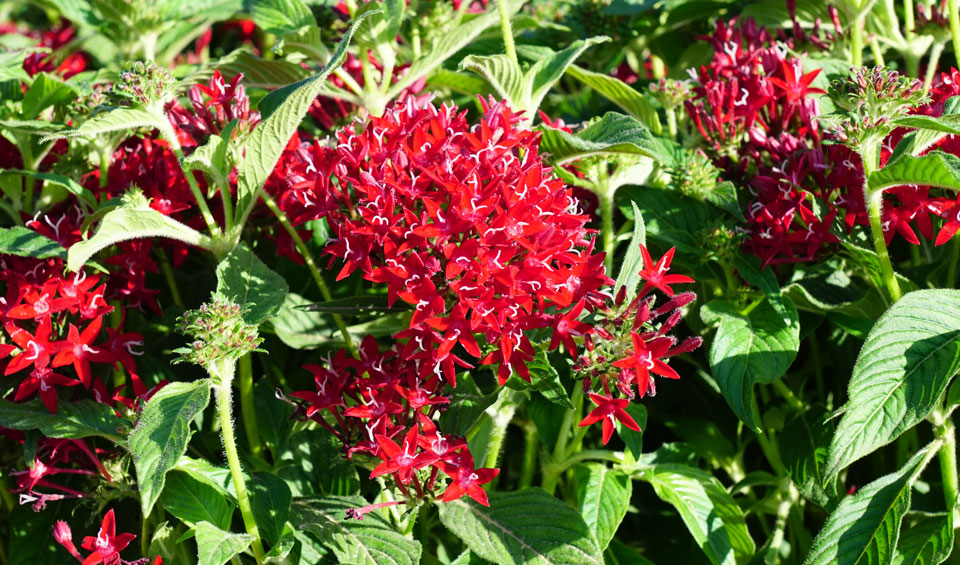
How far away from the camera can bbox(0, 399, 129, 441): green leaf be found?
3.59 ft

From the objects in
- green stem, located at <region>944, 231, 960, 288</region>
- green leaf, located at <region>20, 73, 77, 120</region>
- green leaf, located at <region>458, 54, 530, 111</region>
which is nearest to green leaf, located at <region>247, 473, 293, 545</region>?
green leaf, located at <region>458, 54, 530, 111</region>

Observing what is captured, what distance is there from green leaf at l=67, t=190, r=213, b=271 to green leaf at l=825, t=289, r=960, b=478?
2.52 feet

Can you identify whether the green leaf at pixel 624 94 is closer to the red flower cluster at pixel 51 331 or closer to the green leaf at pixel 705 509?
the green leaf at pixel 705 509

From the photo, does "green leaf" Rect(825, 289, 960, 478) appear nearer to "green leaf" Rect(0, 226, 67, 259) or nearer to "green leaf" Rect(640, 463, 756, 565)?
"green leaf" Rect(640, 463, 756, 565)

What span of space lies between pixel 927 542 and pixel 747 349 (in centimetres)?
31

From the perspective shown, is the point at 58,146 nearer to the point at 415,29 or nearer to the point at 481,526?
the point at 415,29

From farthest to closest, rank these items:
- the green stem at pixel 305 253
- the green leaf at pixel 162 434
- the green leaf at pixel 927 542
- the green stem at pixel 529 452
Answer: the green stem at pixel 529 452
the green stem at pixel 305 253
the green leaf at pixel 927 542
the green leaf at pixel 162 434

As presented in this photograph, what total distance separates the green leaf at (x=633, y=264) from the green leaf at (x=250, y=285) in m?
0.39

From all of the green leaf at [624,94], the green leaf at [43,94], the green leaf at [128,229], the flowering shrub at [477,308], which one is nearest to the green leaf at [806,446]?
the flowering shrub at [477,308]

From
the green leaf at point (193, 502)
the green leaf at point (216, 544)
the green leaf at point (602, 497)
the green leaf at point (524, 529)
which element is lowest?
the green leaf at point (602, 497)

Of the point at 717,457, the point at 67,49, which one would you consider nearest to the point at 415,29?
the point at 717,457

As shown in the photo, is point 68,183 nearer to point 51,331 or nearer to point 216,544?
point 51,331

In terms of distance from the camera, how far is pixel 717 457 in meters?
1.40

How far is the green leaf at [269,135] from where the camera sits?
3.43 feet
